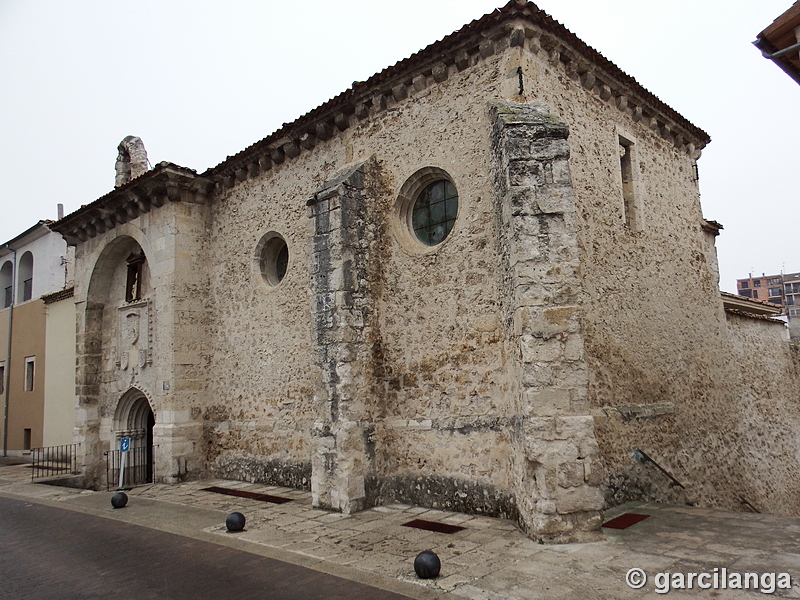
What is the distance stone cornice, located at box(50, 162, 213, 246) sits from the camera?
11.4 meters

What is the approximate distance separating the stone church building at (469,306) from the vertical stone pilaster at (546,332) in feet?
0.08

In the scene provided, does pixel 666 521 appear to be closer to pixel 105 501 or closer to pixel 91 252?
pixel 105 501

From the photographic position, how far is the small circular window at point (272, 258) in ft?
35.6

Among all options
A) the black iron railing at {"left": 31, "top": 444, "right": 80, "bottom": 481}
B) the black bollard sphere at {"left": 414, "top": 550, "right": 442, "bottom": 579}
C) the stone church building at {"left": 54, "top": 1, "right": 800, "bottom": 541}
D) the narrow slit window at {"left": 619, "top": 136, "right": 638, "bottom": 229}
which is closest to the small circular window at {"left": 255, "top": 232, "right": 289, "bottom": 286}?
the stone church building at {"left": 54, "top": 1, "right": 800, "bottom": 541}

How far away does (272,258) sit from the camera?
11.0 meters

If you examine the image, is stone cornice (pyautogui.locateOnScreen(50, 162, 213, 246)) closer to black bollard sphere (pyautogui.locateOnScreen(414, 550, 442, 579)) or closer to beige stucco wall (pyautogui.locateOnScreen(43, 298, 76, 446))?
beige stucco wall (pyautogui.locateOnScreen(43, 298, 76, 446))

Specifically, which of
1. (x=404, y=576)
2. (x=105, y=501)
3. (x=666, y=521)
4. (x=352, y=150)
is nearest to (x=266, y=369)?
(x=105, y=501)

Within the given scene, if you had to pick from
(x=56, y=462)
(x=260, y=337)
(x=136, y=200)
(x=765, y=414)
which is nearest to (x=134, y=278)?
(x=136, y=200)

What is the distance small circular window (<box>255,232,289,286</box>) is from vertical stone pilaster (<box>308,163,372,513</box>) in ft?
7.88

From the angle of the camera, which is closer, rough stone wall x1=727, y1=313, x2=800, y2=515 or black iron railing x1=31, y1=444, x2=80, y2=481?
rough stone wall x1=727, y1=313, x2=800, y2=515

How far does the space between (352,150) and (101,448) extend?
9416mm

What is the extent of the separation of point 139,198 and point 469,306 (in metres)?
8.28

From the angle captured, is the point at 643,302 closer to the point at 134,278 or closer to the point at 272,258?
the point at 272,258

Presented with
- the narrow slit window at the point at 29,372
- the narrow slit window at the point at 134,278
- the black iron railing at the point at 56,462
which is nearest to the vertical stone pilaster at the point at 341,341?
the narrow slit window at the point at 134,278
